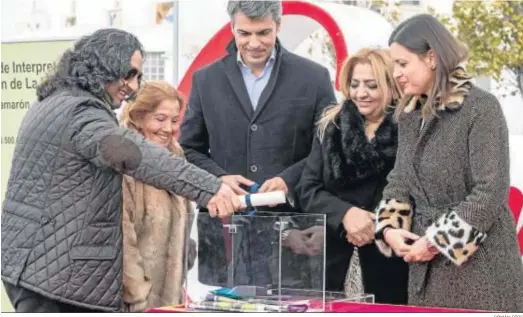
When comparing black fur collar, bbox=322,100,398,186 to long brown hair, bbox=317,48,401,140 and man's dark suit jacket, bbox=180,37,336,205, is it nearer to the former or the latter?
long brown hair, bbox=317,48,401,140

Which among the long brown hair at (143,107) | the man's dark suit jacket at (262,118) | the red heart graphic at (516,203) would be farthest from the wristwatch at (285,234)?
the red heart graphic at (516,203)

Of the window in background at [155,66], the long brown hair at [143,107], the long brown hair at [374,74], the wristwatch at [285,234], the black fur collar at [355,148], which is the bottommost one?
the wristwatch at [285,234]

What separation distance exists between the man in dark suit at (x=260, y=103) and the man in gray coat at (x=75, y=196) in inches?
38.2

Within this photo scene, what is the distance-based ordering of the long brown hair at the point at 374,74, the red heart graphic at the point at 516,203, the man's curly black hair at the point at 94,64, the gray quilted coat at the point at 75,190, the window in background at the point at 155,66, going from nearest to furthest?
the gray quilted coat at the point at 75,190, the man's curly black hair at the point at 94,64, the long brown hair at the point at 374,74, the red heart graphic at the point at 516,203, the window in background at the point at 155,66

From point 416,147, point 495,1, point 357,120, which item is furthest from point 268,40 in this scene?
point 495,1

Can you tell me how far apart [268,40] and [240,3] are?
200mm

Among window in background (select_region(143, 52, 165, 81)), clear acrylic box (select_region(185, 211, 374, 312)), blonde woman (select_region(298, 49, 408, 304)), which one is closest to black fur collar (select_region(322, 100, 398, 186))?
blonde woman (select_region(298, 49, 408, 304))

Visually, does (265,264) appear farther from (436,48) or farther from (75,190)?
(436,48)

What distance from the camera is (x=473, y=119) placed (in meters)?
3.81

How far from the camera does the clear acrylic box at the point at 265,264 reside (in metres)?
3.71

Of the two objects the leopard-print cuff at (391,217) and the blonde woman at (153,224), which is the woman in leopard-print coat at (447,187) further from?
the blonde woman at (153,224)

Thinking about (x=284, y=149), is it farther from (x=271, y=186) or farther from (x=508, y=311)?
(x=508, y=311)

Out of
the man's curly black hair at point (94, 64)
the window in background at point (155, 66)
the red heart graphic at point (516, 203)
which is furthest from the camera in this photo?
the window in background at point (155, 66)

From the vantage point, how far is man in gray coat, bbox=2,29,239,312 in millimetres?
3820
